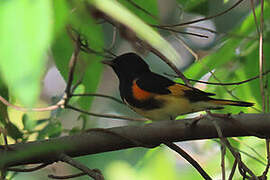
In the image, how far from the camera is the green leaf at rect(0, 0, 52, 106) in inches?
13.9

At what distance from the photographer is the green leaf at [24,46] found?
35 centimetres

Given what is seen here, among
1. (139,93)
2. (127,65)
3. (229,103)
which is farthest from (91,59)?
(127,65)

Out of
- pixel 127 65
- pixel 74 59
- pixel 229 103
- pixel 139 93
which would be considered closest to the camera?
pixel 74 59

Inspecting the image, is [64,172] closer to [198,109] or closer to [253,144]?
[198,109]

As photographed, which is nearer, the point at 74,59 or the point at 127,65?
the point at 74,59

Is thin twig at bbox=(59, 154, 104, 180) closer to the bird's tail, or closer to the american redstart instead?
the bird's tail

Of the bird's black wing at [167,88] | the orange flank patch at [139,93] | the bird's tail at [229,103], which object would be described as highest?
the bird's black wing at [167,88]

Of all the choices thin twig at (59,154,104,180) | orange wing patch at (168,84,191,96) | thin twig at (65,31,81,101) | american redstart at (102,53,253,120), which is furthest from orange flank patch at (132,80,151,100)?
thin twig at (65,31,81,101)

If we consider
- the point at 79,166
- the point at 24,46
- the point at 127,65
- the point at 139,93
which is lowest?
the point at 79,166

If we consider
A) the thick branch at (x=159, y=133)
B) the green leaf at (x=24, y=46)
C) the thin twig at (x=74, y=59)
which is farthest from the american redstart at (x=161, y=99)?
the green leaf at (x=24, y=46)

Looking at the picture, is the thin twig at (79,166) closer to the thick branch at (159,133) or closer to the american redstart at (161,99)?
the thick branch at (159,133)

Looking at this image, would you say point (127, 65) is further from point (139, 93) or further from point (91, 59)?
point (91, 59)

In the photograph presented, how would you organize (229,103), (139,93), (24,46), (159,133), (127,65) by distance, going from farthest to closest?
(127,65) < (139,93) < (229,103) < (159,133) < (24,46)

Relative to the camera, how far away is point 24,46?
36 centimetres
